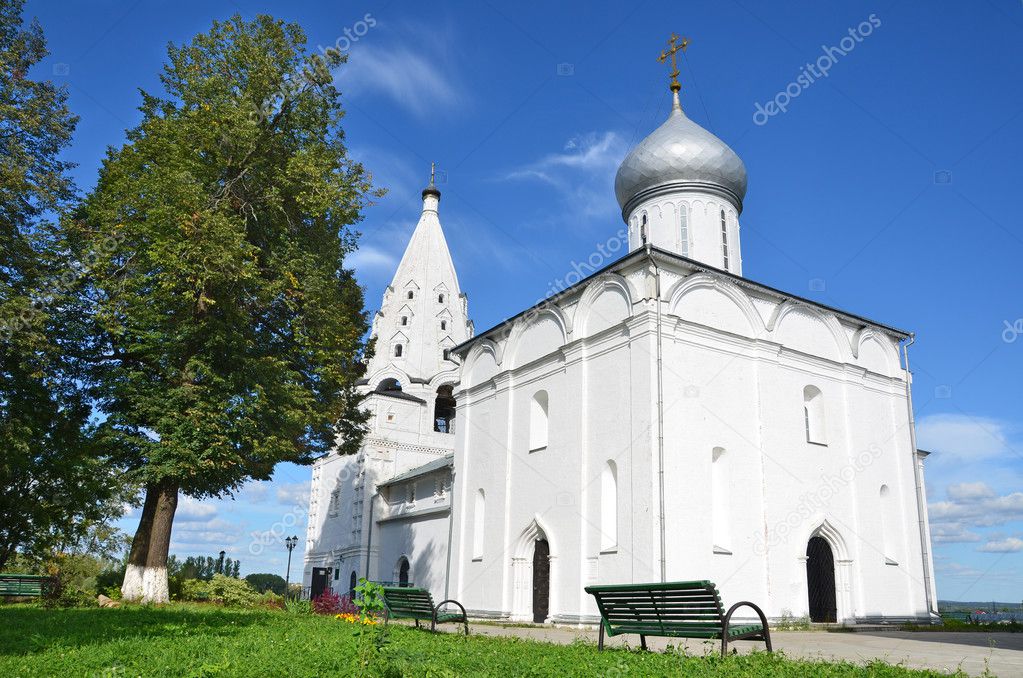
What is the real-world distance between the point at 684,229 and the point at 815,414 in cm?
514

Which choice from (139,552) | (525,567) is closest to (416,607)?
(525,567)

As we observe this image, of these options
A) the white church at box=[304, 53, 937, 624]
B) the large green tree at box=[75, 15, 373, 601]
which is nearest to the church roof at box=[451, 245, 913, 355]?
the white church at box=[304, 53, 937, 624]

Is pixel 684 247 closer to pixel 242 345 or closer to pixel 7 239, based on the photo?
pixel 242 345

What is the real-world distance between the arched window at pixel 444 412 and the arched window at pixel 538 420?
14.6m

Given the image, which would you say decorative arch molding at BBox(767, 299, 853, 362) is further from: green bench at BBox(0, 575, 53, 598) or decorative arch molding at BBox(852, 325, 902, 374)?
green bench at BBox(0, 575, 53, 598)

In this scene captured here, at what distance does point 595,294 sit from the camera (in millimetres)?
15359

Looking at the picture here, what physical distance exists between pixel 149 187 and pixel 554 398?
8993 mm

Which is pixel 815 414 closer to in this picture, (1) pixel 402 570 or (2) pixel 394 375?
(1) pixel 402 570

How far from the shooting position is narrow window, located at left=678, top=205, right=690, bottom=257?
1758 cm

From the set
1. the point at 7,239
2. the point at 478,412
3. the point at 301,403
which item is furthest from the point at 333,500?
the point at 7,239

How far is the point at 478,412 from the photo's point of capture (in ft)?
60.7

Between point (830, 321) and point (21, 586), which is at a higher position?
point (830, 321)

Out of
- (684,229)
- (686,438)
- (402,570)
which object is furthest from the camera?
(402,570)

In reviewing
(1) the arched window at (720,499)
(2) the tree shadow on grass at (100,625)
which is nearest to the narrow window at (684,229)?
(1) the arched window at (720,499)
